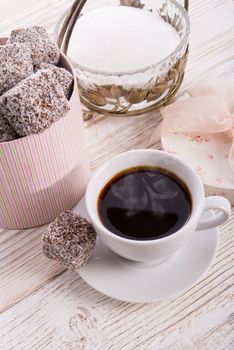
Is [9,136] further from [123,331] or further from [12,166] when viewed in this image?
[123,331]

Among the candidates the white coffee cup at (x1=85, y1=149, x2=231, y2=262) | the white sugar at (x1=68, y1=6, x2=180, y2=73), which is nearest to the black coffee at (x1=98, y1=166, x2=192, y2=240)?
the white coffee cup at (x1=85, y1=149, x2=231, y2=262)

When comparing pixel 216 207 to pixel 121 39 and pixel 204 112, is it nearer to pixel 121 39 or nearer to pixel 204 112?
pixel 204 112

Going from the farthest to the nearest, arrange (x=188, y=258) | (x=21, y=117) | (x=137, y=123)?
(x=137, y=123)
(x=188, y=258)
(x=21, y=117)

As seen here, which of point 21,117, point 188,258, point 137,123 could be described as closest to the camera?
point 21,117

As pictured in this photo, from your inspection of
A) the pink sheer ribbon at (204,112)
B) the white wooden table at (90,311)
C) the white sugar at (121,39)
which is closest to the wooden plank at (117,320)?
the white wooden table at (90,311)

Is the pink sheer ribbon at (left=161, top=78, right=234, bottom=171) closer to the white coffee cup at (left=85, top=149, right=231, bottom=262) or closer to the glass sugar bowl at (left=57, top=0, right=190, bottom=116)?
the glass sugar bowl at (left=57, top=0, right=190, bottom=116)

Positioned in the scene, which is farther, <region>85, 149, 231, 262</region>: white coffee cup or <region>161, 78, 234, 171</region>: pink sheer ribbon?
<region>161, 78, 234, 171</region>: pink sheer ribbon

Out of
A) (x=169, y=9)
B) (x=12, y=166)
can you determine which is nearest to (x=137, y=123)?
(x=169, y=9)

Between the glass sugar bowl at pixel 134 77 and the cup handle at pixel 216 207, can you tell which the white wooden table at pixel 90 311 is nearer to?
the cup handle at pixel 216 207
